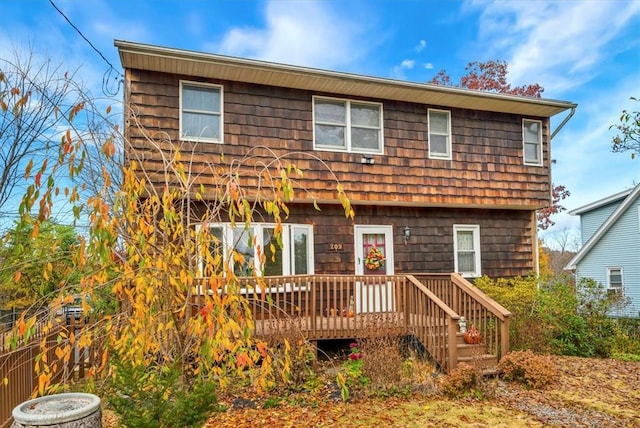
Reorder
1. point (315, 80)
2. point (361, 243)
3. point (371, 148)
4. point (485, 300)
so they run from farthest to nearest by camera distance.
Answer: point (361, 243) < point (371, 148) < point (315, 80) < point (485, 300)

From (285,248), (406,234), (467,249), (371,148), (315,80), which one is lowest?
(467,249)

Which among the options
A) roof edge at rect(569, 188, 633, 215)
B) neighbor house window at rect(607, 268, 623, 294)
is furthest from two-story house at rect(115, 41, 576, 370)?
roof edge at rect(569, 188, 633, 215)

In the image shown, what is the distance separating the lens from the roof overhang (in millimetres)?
7527

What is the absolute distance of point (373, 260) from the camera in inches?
377

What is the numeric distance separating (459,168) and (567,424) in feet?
20.3

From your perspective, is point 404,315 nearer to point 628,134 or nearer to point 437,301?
point 437,301

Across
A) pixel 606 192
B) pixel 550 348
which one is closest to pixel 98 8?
pixel 550 348

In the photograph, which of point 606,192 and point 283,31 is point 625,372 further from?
point 606,192

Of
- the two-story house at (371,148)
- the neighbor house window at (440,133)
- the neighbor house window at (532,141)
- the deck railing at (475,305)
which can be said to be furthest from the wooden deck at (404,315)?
the neighbor house window at (532,141)

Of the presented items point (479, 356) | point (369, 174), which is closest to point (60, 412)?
point (479, 356)

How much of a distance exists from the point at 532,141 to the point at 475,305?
544 cm

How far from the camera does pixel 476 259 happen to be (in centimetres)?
1064

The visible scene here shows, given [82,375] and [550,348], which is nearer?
[82,375]

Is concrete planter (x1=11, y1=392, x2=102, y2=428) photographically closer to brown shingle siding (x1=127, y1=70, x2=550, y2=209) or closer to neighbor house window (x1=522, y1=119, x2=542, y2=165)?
brown shingle siding (x1=127, y1=70, x2=550, y2=209)
